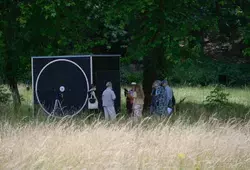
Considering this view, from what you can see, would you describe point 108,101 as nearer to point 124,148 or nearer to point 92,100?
point 92,100

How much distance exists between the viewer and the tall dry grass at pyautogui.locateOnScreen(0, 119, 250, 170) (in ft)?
28.6

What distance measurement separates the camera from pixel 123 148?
9438 millimetres

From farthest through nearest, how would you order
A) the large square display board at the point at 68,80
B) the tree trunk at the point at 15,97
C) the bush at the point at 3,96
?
the bush at the point at 3,96 → the tree trunk at the point at 15,97 → the large square display board at the point at 68,80

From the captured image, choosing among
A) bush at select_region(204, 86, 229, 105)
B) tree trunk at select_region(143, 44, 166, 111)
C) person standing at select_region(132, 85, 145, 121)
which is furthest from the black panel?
bush at select_region(204, 86, 229, 105)

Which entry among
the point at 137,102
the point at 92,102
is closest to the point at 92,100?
the point at 92,102

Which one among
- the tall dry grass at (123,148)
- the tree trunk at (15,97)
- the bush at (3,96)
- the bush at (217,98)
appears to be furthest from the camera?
the bush at (217,98)

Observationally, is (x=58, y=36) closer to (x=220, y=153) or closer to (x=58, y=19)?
(x=58, y=19)

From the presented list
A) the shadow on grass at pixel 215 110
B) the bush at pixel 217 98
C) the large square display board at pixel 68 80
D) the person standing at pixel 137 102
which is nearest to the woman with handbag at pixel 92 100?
the large square display board at pixel 68 80

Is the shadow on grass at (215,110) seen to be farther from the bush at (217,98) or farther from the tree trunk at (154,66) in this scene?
the tree trunk at (154,66)

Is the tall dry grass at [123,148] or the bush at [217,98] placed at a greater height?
the tall dry grass at [123,148]

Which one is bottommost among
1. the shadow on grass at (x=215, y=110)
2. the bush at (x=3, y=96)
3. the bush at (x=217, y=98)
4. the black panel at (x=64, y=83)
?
the shadow on grass at (x=215, y=110)

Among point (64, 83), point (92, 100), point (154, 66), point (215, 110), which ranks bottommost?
point (215, 110)

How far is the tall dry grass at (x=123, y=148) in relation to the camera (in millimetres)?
8711

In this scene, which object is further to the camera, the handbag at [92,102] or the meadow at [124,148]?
the handbag at [92,102]
